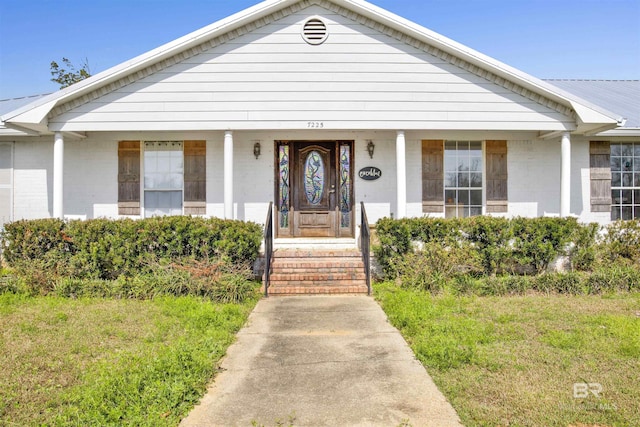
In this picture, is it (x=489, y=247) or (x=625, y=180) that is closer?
(x=489, y=247)

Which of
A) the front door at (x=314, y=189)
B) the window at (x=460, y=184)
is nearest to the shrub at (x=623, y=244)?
the window at (x=460, y=184)

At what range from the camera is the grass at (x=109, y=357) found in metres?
3.34

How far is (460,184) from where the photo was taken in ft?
33.5

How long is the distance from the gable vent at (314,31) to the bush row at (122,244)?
4.09m

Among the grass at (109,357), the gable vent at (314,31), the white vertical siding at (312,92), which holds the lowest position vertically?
the grass at (109,357)

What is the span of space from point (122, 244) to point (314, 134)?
4.54m

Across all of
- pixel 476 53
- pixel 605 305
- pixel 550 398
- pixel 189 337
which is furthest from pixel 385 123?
pixel 550 398

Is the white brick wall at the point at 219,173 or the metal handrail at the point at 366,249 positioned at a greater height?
the white brick wall at the point at 219,173

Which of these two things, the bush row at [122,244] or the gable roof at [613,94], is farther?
the gable roof at [613,94]

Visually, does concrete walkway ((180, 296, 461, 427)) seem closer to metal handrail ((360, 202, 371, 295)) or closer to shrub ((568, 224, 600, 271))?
metal handrail ((360, 202, 371, 295))

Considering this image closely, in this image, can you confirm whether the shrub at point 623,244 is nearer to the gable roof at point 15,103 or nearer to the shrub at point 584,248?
the shrub at point 584,248

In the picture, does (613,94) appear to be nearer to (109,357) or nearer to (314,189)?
(314,189)

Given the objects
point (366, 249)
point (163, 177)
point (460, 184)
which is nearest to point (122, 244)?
point (163, 177)

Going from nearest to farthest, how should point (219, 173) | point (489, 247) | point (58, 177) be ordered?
point (489, 247) → point (58, 177) → point (219, 173)
